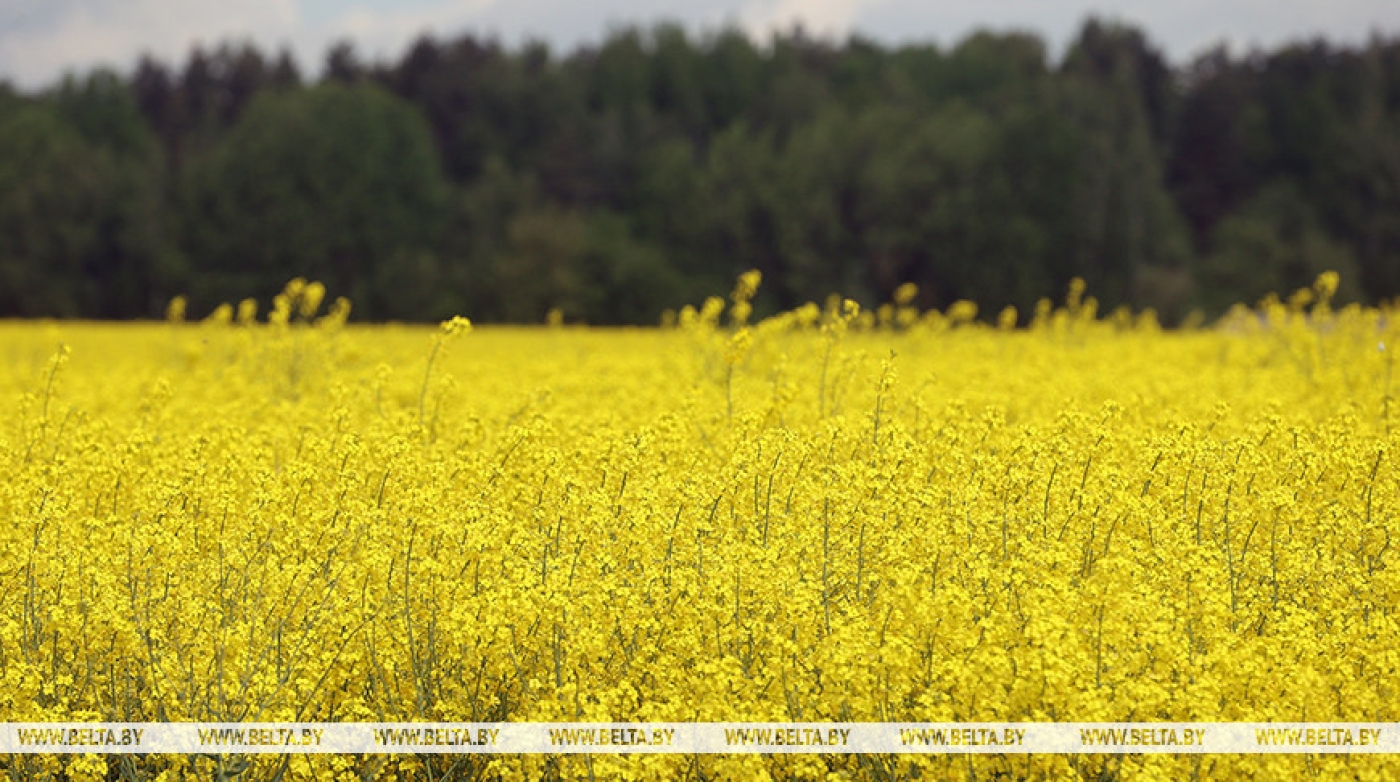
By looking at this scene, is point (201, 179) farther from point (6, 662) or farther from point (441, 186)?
point (6, 662)

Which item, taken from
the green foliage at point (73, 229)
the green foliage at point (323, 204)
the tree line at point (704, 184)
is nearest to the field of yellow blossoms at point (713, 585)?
the tree line at point (704, 184)

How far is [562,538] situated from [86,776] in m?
2.08

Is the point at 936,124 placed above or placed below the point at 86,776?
above

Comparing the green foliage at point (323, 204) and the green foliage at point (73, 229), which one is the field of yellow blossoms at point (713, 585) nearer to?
the green foliage at point (323, 204)

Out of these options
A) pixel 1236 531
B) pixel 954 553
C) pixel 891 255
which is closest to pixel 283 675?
pixel 954 553

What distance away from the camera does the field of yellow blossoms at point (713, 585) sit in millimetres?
4527

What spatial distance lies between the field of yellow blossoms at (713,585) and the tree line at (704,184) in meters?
37.2

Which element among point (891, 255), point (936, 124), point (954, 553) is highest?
point (936, 124)

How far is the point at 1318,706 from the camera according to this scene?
15.0ft

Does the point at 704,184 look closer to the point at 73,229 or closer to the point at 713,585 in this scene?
the point at 73,229

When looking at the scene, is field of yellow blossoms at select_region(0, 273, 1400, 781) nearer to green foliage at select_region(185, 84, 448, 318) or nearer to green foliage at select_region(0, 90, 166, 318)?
green foliage at select_region(185, 84, 448, 318)

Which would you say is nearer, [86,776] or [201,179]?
[86,776]

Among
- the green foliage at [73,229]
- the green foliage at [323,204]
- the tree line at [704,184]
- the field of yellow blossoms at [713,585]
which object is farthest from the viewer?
the green foliage at [73,229]

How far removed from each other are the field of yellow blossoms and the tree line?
122 ft
